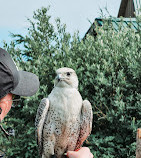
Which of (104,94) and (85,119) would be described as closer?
(85,119)

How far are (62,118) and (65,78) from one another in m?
0.47

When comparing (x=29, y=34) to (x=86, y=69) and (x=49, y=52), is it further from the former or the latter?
(x=86, y=69)

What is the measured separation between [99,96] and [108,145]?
2.95ft

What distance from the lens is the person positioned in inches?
56.9

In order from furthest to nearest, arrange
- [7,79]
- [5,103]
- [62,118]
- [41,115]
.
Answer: [41,115], [62,118], [5,103], [7,79]

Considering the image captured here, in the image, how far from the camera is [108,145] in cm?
388

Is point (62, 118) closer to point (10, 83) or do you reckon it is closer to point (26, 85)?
point (26, 85)

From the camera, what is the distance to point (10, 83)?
1.49 metres

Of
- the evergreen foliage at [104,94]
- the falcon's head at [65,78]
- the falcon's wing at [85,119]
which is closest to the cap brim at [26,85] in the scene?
the falcon's head at [65,78]

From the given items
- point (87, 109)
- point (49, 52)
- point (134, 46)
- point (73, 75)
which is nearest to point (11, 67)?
point (73, 75)

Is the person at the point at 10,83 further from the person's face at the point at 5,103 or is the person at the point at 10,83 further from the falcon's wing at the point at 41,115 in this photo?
the falcon's wing at the point at 41,115

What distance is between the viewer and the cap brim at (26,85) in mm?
1722

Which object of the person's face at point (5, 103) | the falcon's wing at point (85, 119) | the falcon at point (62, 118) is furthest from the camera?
the falcon's wing at point (85, 119)

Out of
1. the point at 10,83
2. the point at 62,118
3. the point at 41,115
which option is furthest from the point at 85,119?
the point at 10,83
